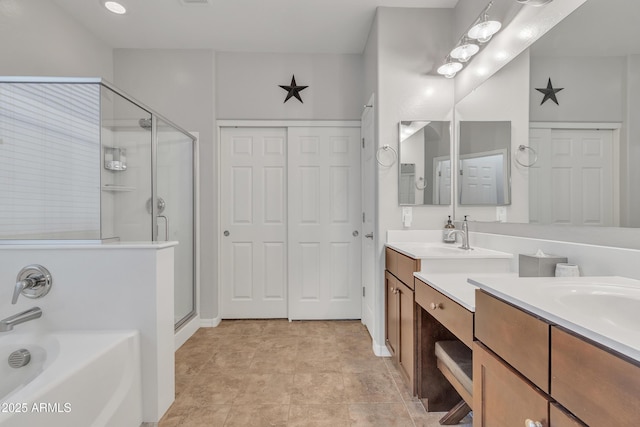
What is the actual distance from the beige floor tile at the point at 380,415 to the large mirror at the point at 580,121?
125 cm

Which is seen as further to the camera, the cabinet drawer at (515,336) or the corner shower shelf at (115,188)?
the corner shower shelf at (115,188)

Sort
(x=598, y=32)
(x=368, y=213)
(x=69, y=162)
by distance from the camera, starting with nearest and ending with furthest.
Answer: (x=598, y=32) → (x=69, y=162) → (x=368, y=213)

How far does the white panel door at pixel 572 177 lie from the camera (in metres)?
1.15

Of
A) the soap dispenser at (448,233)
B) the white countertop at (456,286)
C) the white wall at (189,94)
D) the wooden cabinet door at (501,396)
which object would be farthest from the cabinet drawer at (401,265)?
the white wall at (189,94)

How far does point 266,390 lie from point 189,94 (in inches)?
107

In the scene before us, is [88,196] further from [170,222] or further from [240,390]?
[240,390]

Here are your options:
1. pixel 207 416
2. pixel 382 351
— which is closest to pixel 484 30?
pixel 382 351

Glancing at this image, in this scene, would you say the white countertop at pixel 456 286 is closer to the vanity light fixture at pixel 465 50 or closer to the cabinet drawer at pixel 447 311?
the cabinet drawer at pixel 447 311

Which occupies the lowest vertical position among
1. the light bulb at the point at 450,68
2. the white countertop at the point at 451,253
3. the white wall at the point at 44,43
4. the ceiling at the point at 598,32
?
the white countertop at the point at 451,253

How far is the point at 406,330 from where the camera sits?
176 cm

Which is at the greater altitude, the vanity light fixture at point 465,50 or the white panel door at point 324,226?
the vanity light fixture at point 465,50

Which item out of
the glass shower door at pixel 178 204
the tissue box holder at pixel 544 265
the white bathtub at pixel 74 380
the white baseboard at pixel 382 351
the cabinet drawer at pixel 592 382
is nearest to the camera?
the cabinet drawer at pixel 592 382

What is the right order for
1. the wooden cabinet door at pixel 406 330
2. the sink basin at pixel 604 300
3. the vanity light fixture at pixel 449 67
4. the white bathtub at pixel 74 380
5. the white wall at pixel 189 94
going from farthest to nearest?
the white wall at pixel 189 94
the vanity light fixture at pixel 449 67
the wooden cabinet door at pixel 406 330
the white bathtub at pixel 74 380
the sink basin at pixel 604 300

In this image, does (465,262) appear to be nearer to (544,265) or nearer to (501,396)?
(544,265)
